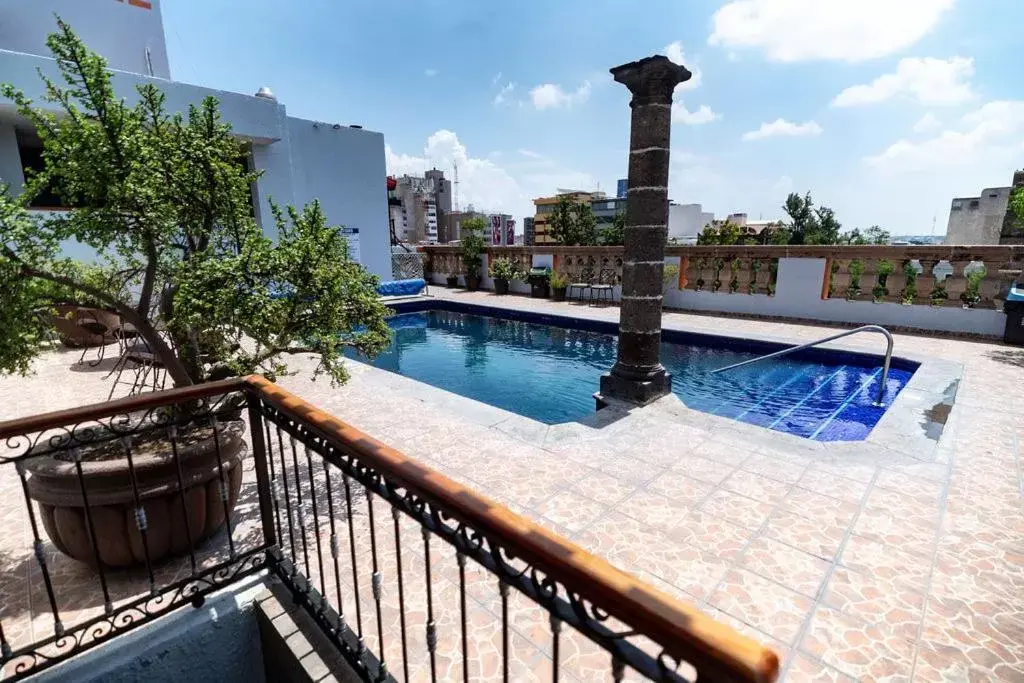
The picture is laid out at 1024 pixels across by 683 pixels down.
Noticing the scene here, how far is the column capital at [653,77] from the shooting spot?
5070mm

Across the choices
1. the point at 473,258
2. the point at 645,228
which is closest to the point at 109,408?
the point at 645,228

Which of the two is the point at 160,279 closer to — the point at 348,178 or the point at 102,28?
the point at 348,178

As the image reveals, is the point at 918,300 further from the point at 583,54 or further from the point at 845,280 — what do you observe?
the point at 583,54

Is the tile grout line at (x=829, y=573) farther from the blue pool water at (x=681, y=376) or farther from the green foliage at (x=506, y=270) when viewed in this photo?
the green foliage at (x=506, y=270)

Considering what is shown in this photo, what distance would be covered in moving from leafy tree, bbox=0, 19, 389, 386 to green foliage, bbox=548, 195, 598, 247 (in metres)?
33.4

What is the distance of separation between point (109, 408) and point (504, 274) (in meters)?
13.6

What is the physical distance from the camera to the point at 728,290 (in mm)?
11203

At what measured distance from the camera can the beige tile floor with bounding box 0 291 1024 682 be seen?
2.21 meters

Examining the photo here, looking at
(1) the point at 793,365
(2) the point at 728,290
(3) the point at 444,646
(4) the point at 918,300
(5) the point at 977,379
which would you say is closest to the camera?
(3) the point at 444,646

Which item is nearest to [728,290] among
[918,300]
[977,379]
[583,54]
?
[918,300]

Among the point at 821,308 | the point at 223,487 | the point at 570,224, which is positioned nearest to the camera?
the point at 223,487

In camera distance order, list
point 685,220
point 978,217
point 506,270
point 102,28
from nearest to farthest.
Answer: point 102,28
point 506,270
point 978,217
point 685,220

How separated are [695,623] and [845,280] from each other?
1094 centimetres

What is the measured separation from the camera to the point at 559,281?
13992 millimetres
